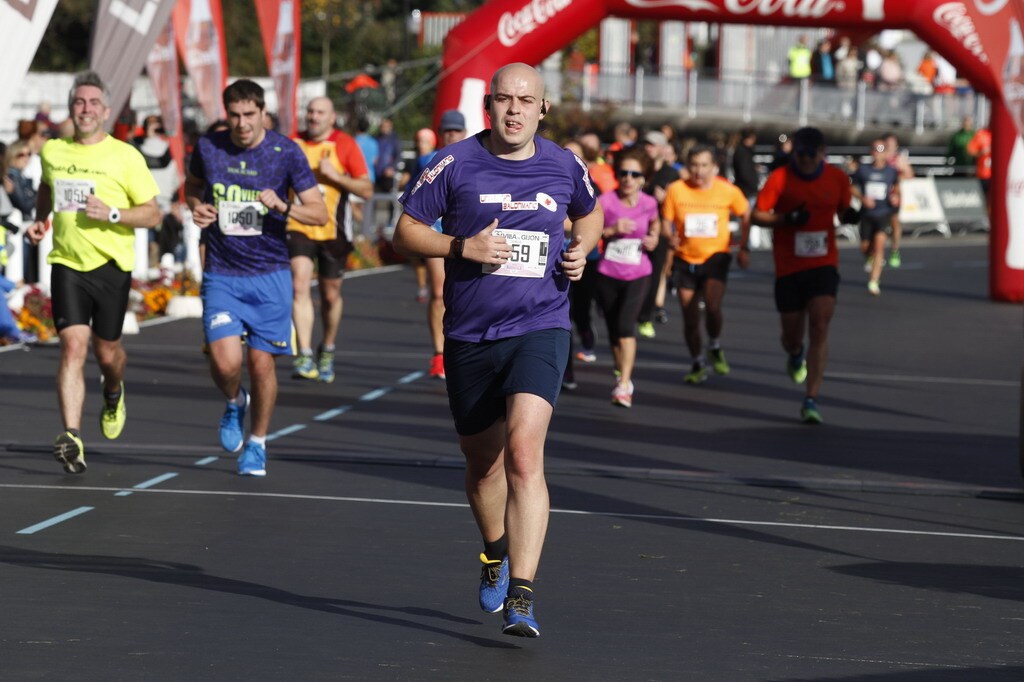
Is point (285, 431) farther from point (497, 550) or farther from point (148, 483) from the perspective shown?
point (497, 550)

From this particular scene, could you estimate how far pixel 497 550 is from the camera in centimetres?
658

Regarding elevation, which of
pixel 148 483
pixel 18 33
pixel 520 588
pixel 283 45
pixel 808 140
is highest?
pixel 283 45

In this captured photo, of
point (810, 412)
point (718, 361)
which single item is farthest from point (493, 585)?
point (718, 361)

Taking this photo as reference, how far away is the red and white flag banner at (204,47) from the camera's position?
18469 mm

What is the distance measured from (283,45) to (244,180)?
33.5ft

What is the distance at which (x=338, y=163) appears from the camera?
13.8 meters

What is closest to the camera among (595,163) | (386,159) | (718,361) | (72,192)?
(72,192)

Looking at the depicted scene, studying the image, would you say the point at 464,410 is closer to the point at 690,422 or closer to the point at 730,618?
the point at 730,618

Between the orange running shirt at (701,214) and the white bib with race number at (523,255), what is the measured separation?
27.7 ft

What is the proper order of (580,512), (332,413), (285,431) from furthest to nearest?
(332,413), (285,431), (580,512)

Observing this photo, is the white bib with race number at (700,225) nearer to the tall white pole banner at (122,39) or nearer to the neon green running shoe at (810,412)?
the neon green running shoe at (810,412)

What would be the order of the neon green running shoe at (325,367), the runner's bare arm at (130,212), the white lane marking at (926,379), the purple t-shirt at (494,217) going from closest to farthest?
the purple t-shirt at (494,217) → the runner's bare arm at (130,212) → the neon green running shoe at (325,367) → the white lane marking at (926,379)

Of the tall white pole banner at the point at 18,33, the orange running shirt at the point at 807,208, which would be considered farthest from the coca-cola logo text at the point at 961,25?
the tall white pole banner at the point at 18,33

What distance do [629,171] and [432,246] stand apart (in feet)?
24.0
